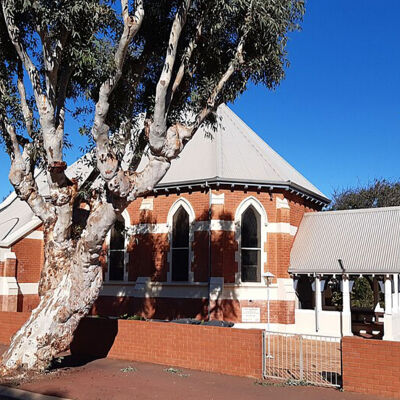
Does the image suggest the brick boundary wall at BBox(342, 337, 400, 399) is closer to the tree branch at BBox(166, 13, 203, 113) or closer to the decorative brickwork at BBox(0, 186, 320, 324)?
the tree branch at BBox(166, 13, 203, 113)

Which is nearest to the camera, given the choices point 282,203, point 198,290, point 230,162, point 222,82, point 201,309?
point 222,82

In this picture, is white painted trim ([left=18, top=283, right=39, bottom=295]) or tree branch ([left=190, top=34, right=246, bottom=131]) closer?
tree branch ([left=190, top=34, right=246, bottom=131])

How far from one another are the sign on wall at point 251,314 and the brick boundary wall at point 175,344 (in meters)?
6.30

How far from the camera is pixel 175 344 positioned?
12.2 metres

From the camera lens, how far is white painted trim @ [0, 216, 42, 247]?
21.4m

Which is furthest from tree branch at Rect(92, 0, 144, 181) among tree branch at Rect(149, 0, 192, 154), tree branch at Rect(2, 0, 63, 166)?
tree branch at Rect(2, 0, 63, 166)

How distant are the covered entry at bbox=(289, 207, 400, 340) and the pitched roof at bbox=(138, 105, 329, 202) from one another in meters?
2.17

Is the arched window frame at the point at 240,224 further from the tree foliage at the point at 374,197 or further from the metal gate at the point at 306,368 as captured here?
the tree foliage at the point at 374,197

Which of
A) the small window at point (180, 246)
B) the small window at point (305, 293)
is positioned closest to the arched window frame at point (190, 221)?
the small window at point (180, 246)

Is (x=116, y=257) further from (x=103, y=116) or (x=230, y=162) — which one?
(x=103, y=116)

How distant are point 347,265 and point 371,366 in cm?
884

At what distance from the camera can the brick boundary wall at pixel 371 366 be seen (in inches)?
365

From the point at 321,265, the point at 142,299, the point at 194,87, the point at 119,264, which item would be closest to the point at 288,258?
the point at 321,265

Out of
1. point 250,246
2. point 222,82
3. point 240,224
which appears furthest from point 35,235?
point 222,82
